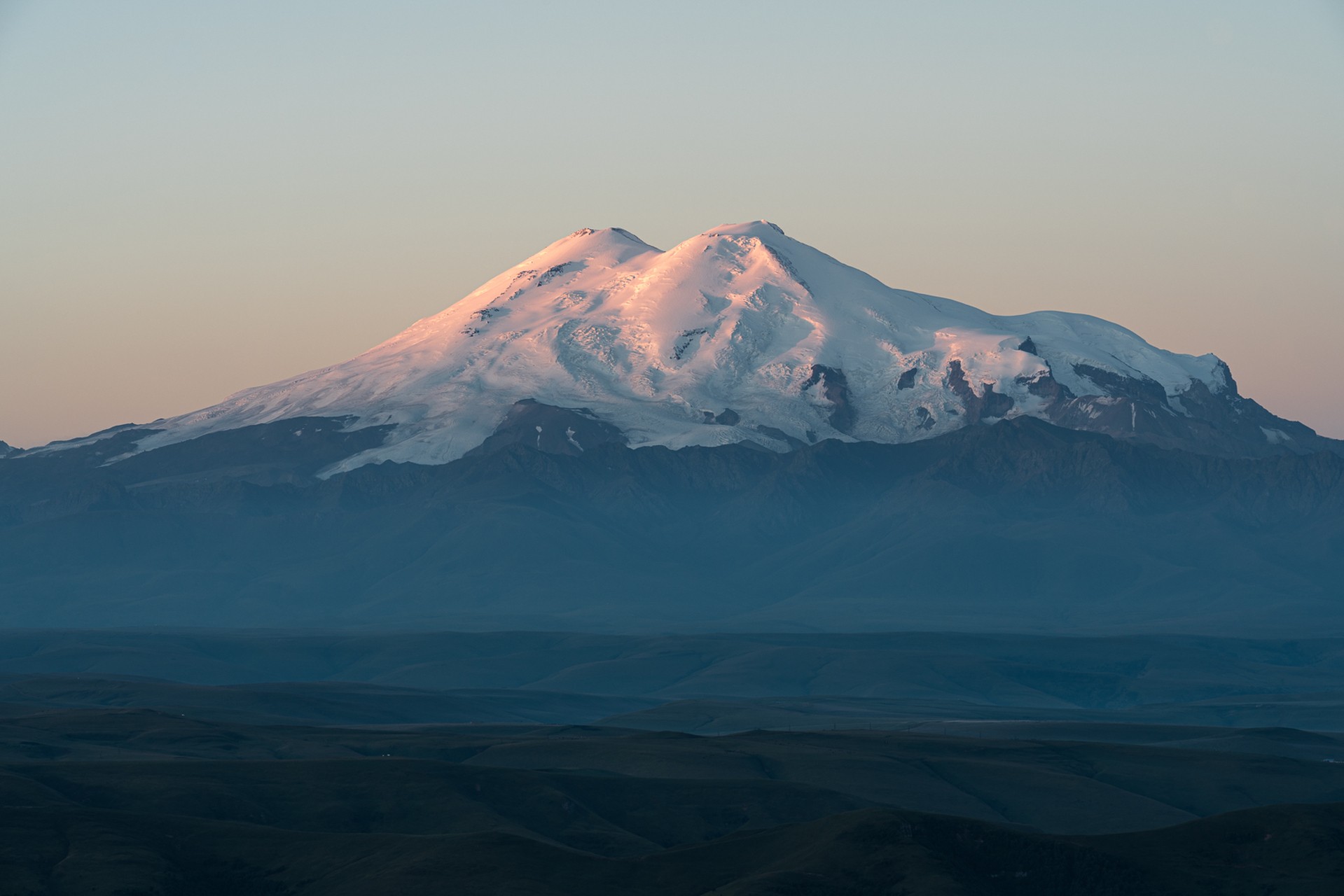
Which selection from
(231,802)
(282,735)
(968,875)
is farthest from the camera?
(282,735)

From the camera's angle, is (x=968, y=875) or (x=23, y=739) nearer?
(x=968, y=875)

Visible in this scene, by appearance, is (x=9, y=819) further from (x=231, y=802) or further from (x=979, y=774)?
(x=979, y=774)

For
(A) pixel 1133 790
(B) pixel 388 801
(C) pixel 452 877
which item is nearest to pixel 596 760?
(B) pixel 388 801

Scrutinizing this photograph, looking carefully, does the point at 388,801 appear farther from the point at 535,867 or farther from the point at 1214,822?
the point at 1214,822

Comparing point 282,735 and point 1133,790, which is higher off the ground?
point 282,735

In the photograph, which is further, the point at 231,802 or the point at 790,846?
the point at 231,802

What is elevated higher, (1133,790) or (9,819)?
(9,819)

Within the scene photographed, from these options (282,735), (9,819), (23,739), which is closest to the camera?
(9,819)

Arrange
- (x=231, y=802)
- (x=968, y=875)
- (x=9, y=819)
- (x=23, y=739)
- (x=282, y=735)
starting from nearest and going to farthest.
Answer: (x=968, y=875)
(x=9, y=819)
(x=231, y=802)
(x=23, y=739)
(x=282, y=735)

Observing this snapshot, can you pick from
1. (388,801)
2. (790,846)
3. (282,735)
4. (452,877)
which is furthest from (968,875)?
(282,735)
